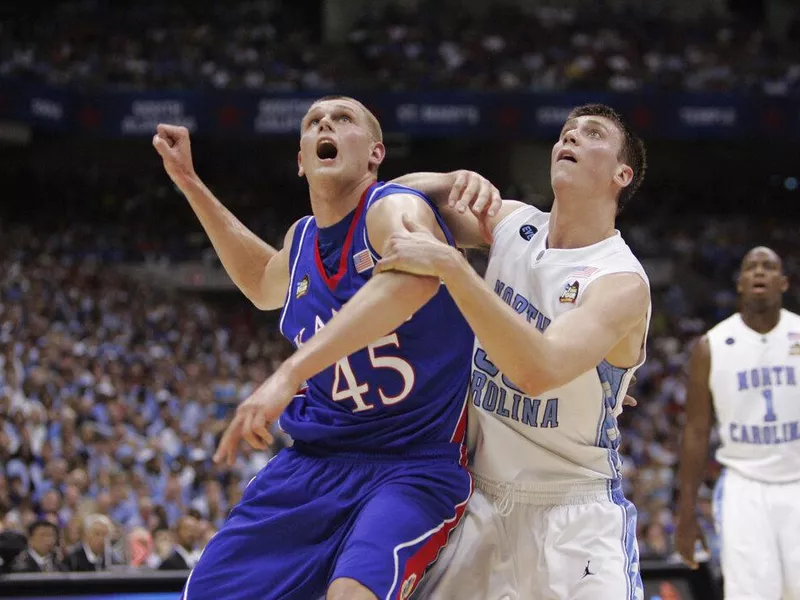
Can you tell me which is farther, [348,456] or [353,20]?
[353,20]

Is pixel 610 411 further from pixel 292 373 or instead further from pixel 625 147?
pixel 292 373

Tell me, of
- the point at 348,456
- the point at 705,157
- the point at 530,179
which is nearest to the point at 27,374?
the point at 348,456

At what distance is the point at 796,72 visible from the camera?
21.1 m

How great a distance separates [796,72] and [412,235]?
19894 mm

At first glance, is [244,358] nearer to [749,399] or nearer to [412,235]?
[749,399]

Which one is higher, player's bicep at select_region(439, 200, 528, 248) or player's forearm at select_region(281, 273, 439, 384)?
player's bicep at select_region(439, 200, 528, 248)

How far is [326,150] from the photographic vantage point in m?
3.59

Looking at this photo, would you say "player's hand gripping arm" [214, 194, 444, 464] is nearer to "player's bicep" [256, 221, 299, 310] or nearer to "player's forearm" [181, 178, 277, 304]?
"player's bicep" [256, 221, 299, 310]

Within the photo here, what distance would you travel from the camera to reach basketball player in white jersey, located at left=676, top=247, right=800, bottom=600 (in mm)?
5641

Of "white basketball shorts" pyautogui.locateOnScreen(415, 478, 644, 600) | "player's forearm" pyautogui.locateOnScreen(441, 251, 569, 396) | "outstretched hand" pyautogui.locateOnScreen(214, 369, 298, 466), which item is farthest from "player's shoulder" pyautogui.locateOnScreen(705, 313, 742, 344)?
"outstretched hand" pyautogui.locateOnScreen(214, 369, 298, 466)

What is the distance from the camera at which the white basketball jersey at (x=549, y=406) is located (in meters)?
3.47

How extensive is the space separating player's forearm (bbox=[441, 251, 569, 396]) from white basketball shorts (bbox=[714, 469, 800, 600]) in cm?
313

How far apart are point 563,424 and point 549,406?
0.07 m

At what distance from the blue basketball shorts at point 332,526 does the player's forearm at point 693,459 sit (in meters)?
2.95
